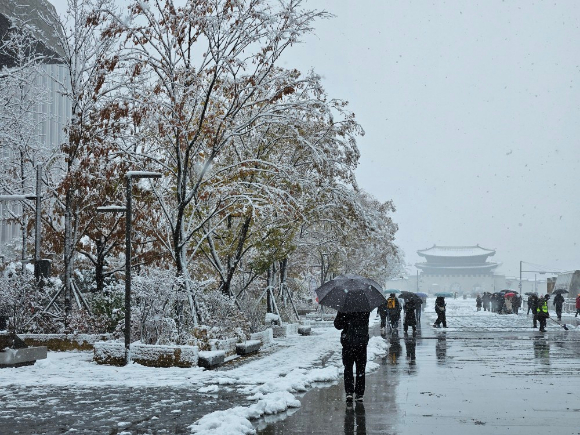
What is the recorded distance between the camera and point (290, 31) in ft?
57.5

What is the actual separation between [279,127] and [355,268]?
27400mm

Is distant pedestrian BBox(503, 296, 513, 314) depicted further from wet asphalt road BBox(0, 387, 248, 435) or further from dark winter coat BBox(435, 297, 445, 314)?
wet asphalt road BBox(0, 387, 248, 435)

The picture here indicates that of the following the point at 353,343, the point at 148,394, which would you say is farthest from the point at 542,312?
the point at 148,394

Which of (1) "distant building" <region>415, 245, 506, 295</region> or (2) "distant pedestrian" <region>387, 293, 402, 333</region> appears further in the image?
(1) "distant building" <region>415, 245, 506, 295</region>

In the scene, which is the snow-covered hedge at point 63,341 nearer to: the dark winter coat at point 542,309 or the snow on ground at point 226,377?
the snow on ground at point 226,377

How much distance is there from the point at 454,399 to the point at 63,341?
1226 cm

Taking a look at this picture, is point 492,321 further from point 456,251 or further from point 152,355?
point 456,251

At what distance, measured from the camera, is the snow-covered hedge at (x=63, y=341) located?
64.0 feet

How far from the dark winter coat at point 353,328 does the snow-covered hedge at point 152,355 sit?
17.9 feet

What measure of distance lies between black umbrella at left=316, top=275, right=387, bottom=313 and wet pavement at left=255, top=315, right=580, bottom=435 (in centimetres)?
138

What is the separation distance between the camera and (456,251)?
6462 inches

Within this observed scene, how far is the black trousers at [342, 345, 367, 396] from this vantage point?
10.6 m

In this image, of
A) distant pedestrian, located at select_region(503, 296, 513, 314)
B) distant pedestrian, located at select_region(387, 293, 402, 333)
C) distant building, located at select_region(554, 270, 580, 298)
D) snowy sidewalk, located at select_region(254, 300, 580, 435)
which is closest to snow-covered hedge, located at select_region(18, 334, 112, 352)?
snowy sidewalk, located at select_region(254, 300, 580, 435)

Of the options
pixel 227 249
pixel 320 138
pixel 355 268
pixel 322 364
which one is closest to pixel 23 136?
pixel 227 249
